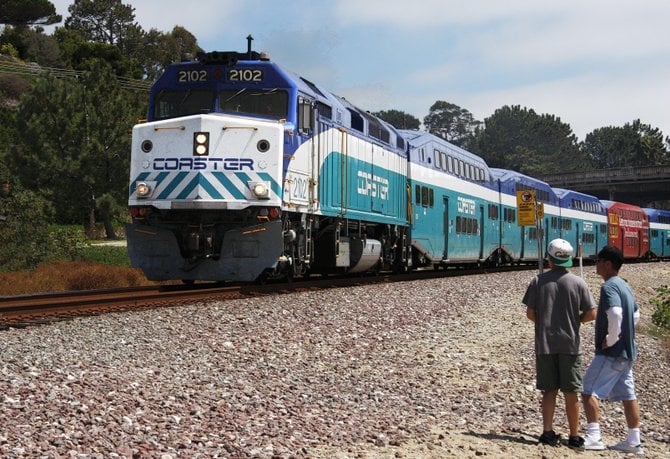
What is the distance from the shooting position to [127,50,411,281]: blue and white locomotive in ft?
44.0

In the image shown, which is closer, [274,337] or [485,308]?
[274,337]

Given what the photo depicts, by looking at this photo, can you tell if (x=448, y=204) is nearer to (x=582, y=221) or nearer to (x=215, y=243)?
(x=215, y=243)

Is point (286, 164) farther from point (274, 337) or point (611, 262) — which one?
point (611, 262)

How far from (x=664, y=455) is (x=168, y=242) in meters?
9.13

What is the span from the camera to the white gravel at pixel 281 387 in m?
5.68

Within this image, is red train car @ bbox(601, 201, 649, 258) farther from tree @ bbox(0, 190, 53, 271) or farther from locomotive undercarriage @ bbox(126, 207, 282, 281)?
locomotive undercarriage @ bbox(126, 207, 282, 281)

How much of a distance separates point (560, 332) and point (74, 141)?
39958 mm

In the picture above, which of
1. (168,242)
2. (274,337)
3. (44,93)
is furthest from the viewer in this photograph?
(44,93)

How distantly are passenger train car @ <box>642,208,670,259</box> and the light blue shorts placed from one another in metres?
52.9

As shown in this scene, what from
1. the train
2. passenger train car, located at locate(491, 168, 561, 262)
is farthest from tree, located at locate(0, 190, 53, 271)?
passenger train car, located at locate(491, 168, 561, 262)

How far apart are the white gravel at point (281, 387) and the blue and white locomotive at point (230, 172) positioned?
5.82 ft

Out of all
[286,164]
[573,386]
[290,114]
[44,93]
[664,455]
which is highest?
[44,93]

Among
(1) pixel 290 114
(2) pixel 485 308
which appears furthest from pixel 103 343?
(2) pixel 485 308

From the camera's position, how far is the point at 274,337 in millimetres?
9648
